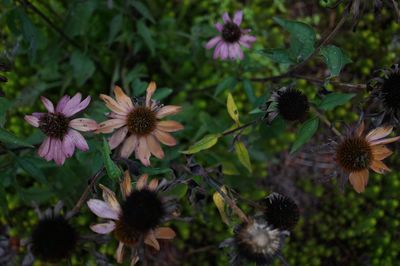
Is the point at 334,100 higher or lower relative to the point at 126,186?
higher

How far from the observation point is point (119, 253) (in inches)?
39.8

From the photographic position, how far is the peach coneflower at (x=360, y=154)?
45.4 inches

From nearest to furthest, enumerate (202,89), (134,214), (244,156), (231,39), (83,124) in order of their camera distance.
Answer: (134,214)
(83,124)
(244,156)
(231,39)
(202,89)

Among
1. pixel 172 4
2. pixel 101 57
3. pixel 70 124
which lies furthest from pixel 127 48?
pixel 70 124

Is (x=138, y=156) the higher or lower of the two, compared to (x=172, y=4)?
lower

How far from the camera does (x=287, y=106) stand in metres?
1.09

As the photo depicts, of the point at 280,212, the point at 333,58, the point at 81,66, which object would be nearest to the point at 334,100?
the point at 333,58

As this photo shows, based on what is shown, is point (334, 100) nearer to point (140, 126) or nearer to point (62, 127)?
point (140, 126)

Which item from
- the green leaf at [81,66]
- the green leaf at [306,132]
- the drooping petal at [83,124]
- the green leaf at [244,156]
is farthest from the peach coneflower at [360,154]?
the green leaf at [81,66]

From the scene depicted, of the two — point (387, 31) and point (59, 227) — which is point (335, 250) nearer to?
point (387, 31)

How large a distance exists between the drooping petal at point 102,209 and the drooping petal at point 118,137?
0.18m

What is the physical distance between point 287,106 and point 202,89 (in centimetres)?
80

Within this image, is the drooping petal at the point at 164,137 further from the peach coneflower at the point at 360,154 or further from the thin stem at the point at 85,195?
the peach coneflower at the point at 360,154

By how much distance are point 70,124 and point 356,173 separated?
805mm
